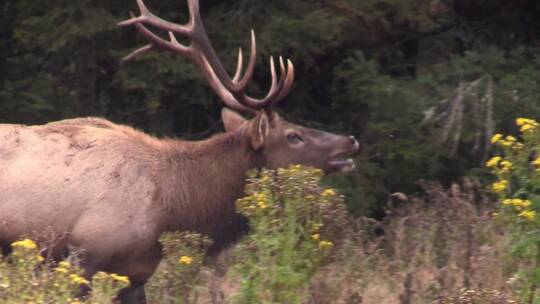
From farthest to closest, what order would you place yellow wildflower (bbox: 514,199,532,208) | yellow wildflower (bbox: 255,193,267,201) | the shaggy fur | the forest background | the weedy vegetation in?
the forest background → the shaggy fur → yellow wildflower (bbox: 255,193,267,201) → yellow wildflower (bbox: 514,199,532,208) → the weedy vegetation

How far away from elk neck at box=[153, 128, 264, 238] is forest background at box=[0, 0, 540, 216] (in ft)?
7.05

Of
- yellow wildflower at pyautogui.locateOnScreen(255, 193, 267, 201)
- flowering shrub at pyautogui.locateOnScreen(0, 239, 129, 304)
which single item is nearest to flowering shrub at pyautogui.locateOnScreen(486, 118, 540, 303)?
yellow wildflower at pyautogui.locateOnScreen(255, 193, 267, 201)

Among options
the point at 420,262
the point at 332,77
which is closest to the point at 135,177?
the point at 420,262

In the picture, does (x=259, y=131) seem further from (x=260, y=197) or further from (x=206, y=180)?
(x=260, y=197)

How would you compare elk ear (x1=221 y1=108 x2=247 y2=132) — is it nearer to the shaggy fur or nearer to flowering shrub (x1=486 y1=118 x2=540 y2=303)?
the shaggy fur

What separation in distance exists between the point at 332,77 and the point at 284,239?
5.06m

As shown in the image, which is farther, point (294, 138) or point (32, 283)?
point (294, 138)

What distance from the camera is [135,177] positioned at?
691 cm

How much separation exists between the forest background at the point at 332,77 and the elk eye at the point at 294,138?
1970 mm

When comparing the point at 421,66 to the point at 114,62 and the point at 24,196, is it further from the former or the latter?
the point at 24,196

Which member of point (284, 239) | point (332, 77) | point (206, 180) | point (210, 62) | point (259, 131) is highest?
point (210, 62)

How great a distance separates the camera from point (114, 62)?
1034cm

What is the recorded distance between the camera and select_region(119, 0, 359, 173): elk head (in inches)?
297

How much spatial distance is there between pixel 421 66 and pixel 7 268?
641cm
